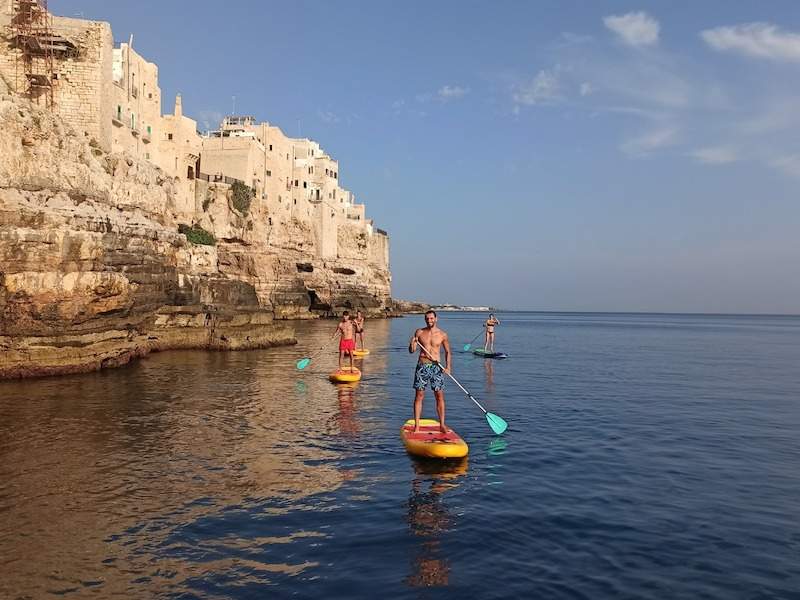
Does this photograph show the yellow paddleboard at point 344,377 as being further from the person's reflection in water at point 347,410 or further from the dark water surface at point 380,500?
the dark water surface at point 380,500

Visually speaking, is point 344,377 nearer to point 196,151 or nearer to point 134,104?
point 134,104

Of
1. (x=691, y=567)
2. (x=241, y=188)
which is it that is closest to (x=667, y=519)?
(x=691, y=567)

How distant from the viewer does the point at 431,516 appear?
750cm

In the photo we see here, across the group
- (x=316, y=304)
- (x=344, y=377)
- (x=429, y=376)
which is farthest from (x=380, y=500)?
(x=316, y=304)

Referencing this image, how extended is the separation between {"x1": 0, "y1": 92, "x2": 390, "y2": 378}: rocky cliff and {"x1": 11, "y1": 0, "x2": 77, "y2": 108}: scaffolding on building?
14.9 ft

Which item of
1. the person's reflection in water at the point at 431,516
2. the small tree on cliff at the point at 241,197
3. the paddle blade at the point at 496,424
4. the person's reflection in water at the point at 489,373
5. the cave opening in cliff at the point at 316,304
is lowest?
the person's reflection in water at the point at 489,373

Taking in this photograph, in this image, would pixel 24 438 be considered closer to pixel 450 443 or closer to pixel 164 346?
pixel 450 443

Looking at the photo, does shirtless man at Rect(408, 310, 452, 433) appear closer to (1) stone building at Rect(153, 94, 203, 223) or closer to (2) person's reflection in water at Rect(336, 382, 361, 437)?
(2) person's reflection in water at Rect(336, 382, 361, 437)

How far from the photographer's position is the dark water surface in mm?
5820

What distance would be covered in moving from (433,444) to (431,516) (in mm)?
2439

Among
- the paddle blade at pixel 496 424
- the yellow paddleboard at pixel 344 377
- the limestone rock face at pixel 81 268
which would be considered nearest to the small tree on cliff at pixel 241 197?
the limestone rock face at pixel 81 268

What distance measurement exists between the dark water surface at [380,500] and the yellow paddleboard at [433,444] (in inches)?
10.4

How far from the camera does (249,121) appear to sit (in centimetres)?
8356

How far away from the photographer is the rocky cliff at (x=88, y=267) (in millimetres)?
20531
